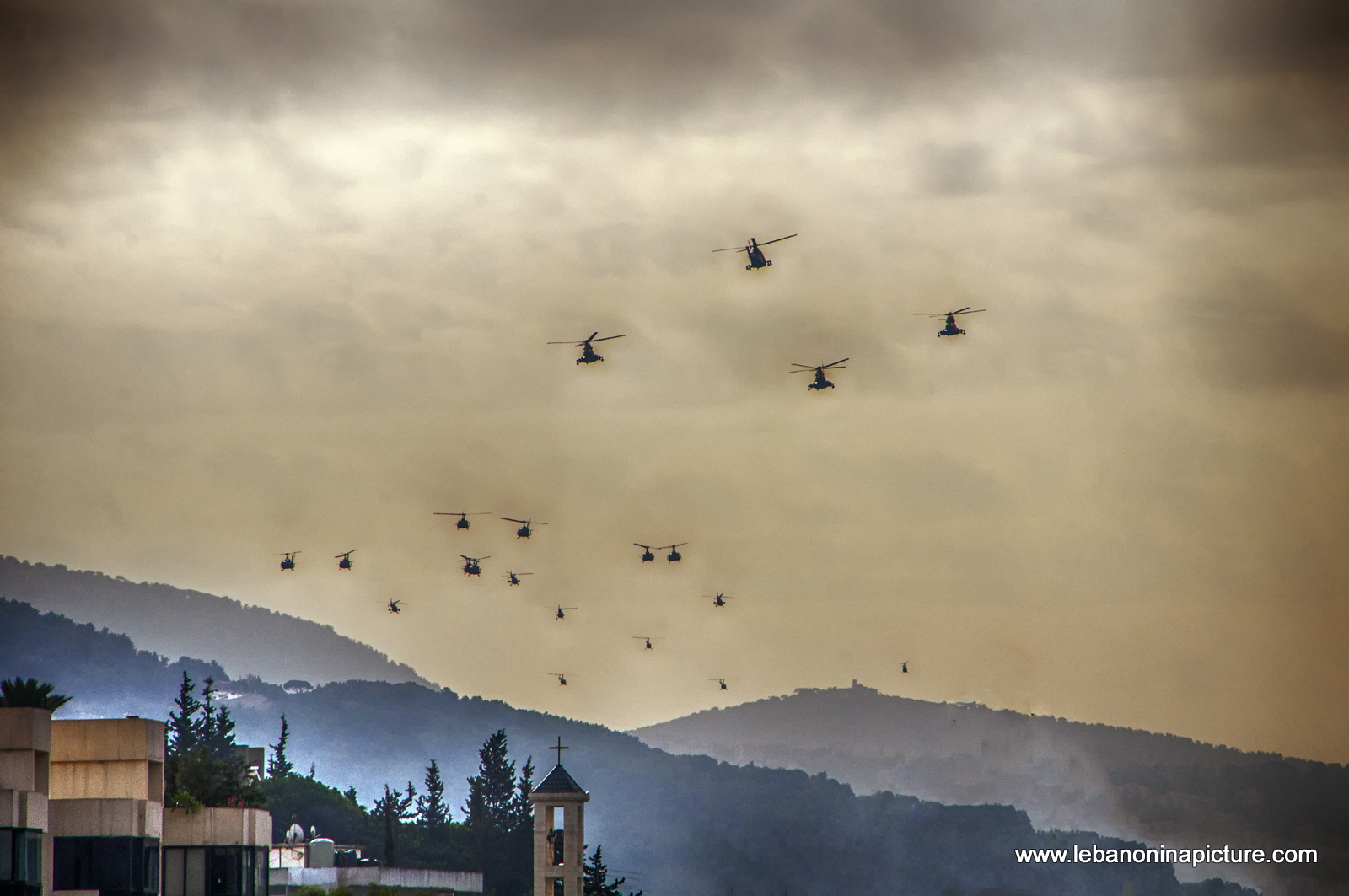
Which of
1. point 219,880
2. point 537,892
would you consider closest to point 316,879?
point 537,892

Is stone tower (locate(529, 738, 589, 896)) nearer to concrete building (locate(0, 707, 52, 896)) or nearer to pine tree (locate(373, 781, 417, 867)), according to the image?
concrete building (locate(0, 707, 52, 896))

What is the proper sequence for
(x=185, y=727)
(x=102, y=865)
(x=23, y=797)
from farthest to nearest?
(x=185, y=727) → (x=102, y=865) → (x=23, y=797)

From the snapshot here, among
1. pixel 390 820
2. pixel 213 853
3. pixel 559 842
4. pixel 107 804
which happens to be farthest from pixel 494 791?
pixel 107 804

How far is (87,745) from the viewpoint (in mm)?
63188

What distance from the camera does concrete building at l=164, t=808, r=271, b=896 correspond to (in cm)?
6838

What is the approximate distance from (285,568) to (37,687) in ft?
197

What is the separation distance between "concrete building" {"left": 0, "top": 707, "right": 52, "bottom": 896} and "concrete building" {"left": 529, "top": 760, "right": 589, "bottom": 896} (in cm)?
4074

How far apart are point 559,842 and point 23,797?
4511 centimetres

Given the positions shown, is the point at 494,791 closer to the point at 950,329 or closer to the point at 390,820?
the point at 390,820

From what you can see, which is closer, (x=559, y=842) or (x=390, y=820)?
(x=559, y=842)

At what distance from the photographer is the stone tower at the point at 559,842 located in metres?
94.5

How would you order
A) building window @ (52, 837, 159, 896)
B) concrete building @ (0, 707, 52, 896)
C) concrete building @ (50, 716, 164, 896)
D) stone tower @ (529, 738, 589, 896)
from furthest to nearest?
stone tower @ (529, 738, 589, 896), concrete building @ (50, 716, 164, 896), building window @ (52, 837, 159, 896), concrete building @ (0, 707, 52, 896)

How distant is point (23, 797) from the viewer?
179ft

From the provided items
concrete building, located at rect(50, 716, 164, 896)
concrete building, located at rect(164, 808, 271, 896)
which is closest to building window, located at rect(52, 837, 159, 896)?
concrete building, located at rect(50, 716, 164, 896)
